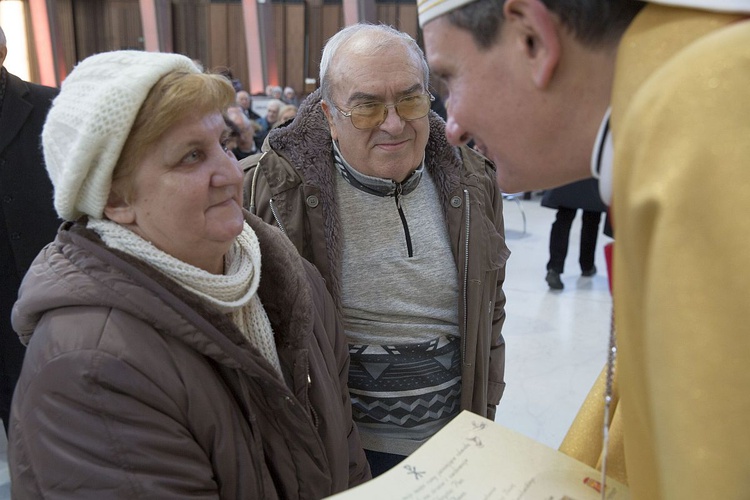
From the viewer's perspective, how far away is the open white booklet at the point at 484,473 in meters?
0.80

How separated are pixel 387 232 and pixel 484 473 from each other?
43.8 inches

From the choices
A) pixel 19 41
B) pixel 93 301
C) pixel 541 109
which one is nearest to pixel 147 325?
pixel 93 301

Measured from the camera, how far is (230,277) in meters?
1.35

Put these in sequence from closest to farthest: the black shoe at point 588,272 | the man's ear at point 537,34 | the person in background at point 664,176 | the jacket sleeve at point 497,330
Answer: the person in background at point 664,176 → the man's ear at point 537,34 → the jacket sleeve at point 497,330 → the black shoe at point 588,272

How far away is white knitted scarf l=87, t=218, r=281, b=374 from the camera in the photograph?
1246mm

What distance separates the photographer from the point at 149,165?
4.13ft

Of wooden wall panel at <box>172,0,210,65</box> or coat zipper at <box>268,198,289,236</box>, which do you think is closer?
coat zipper at <box>268,198,289,236</box>

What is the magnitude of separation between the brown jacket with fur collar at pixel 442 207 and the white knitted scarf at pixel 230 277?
354 millimetres

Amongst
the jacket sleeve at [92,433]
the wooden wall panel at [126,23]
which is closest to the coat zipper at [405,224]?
the jacket sleeve at [92,433]

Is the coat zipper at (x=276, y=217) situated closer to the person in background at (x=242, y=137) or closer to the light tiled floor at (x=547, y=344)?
the light tiled floor at (x=547, y=344)

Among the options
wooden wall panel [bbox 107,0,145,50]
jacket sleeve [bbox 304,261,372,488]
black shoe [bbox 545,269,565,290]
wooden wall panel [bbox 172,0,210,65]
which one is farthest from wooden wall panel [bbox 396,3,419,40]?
jacket sleeve [bbox 304,261,372,488]

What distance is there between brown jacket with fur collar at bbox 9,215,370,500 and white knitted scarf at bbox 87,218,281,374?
4cm

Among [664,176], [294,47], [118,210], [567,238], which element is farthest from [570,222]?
[294,47]

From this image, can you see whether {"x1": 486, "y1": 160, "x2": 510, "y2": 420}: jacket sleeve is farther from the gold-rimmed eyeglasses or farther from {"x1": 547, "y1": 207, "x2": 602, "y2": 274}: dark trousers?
{"x1": 547, "y1": 207, "x2": 602, "y2": 274}: dark trousers
